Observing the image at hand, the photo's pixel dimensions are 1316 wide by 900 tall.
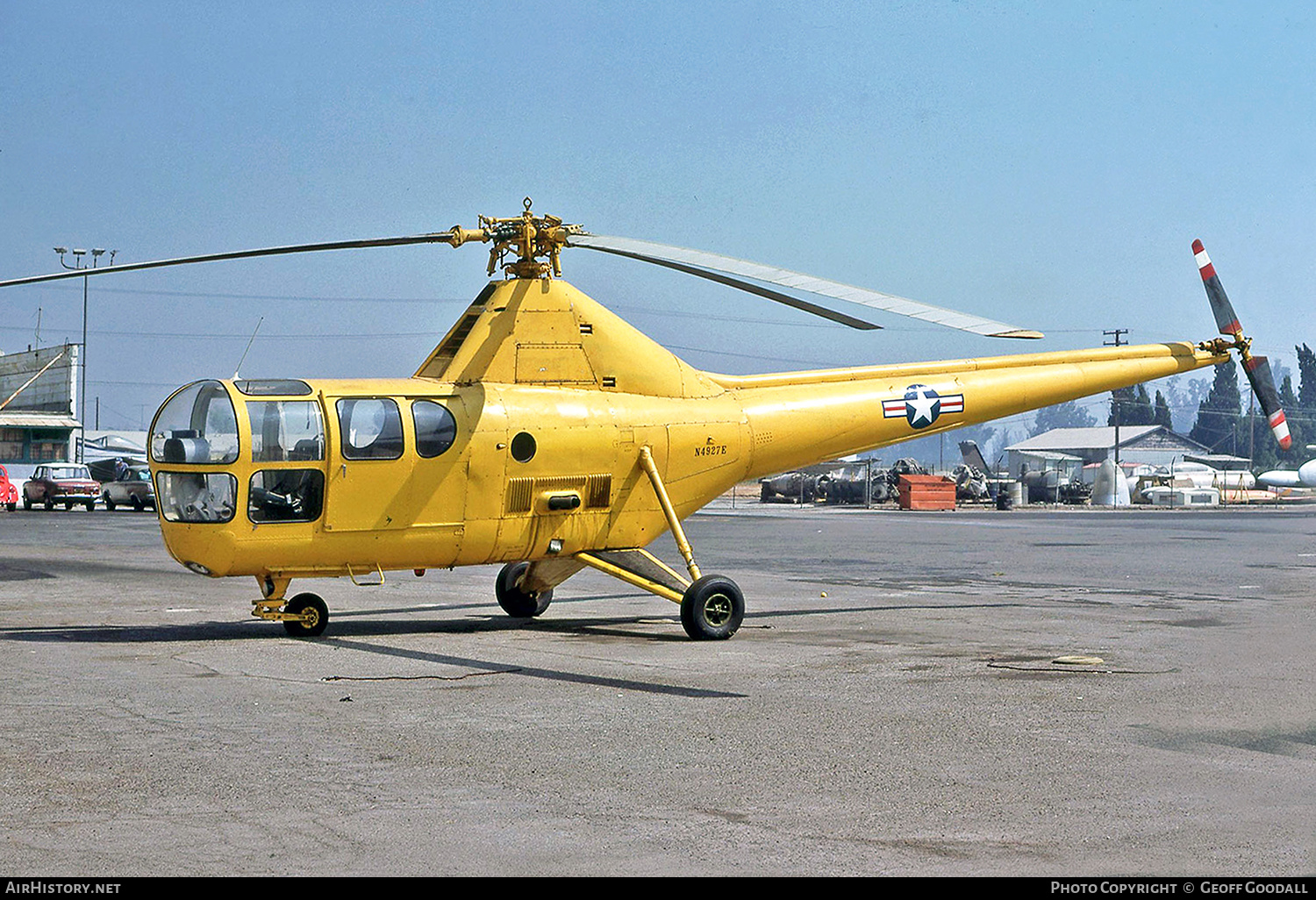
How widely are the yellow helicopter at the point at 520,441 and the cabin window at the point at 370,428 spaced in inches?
0.7

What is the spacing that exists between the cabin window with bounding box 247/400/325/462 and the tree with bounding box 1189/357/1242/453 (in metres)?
180

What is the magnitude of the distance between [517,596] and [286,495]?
3.50 m

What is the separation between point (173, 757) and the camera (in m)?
7.36

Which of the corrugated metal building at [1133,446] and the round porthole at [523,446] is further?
the corrugated metal building at [1133,446]

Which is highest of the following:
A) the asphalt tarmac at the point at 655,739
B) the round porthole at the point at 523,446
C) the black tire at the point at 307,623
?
the round porthole at the point at 523,446

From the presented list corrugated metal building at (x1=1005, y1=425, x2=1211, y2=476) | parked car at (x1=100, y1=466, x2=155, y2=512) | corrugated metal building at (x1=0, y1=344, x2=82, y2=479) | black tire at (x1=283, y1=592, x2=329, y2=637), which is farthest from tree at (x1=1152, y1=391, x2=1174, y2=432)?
black tire at (x1=283, y1=592, x2=329, y2=637)

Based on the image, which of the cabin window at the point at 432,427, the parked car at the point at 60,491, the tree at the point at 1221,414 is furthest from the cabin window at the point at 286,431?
the tree at the point at 1221,414

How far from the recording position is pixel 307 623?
1321cm

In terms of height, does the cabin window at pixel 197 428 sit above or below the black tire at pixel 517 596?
above

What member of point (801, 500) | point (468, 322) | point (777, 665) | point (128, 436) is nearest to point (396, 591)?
point (468, 322)

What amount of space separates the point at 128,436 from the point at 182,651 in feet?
374

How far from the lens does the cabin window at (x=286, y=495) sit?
12430mm

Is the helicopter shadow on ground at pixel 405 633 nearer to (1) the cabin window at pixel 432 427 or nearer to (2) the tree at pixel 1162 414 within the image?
(1) the cabin window at pixel 432 427

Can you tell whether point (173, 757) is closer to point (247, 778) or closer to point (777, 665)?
point (247, 778)
